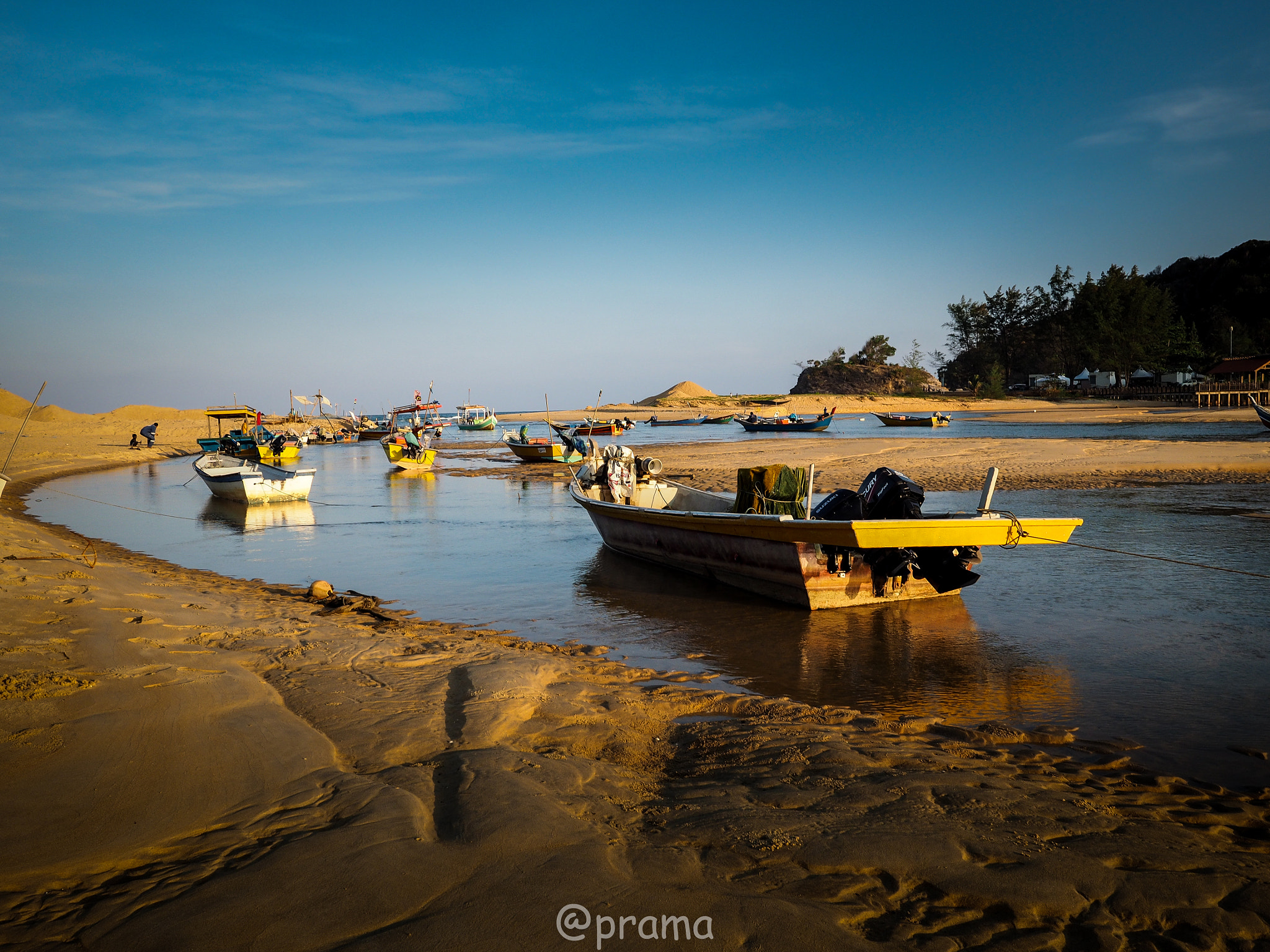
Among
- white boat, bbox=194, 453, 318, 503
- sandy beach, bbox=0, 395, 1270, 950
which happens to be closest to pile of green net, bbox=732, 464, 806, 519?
sandy beach, bbox=0, 395, 1270, 950

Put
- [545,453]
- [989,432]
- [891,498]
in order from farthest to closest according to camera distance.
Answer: [989,432] < [545,453] < [891,498]

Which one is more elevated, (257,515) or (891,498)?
(891,498)

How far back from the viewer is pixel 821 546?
8.78m

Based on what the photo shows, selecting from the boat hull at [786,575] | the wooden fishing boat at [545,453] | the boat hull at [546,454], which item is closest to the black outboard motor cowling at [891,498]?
the boat hull at [786,575]

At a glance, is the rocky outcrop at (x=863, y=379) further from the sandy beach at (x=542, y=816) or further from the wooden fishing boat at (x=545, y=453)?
the sandy beach at (x=542, y=816)

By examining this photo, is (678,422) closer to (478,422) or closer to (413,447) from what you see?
(478,422)

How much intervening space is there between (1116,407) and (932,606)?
62849 mm

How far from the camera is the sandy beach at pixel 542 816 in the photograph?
104 inches

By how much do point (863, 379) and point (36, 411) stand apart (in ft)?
362

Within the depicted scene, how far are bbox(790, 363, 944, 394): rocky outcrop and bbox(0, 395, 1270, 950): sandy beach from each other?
357ft

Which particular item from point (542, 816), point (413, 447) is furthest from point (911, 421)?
point (542, 816)

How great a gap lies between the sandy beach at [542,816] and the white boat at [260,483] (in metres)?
15.3

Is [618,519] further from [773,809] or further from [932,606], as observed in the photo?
[773,809]

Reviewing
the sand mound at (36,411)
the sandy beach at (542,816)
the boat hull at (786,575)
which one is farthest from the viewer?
the sand mound at (36,411)
